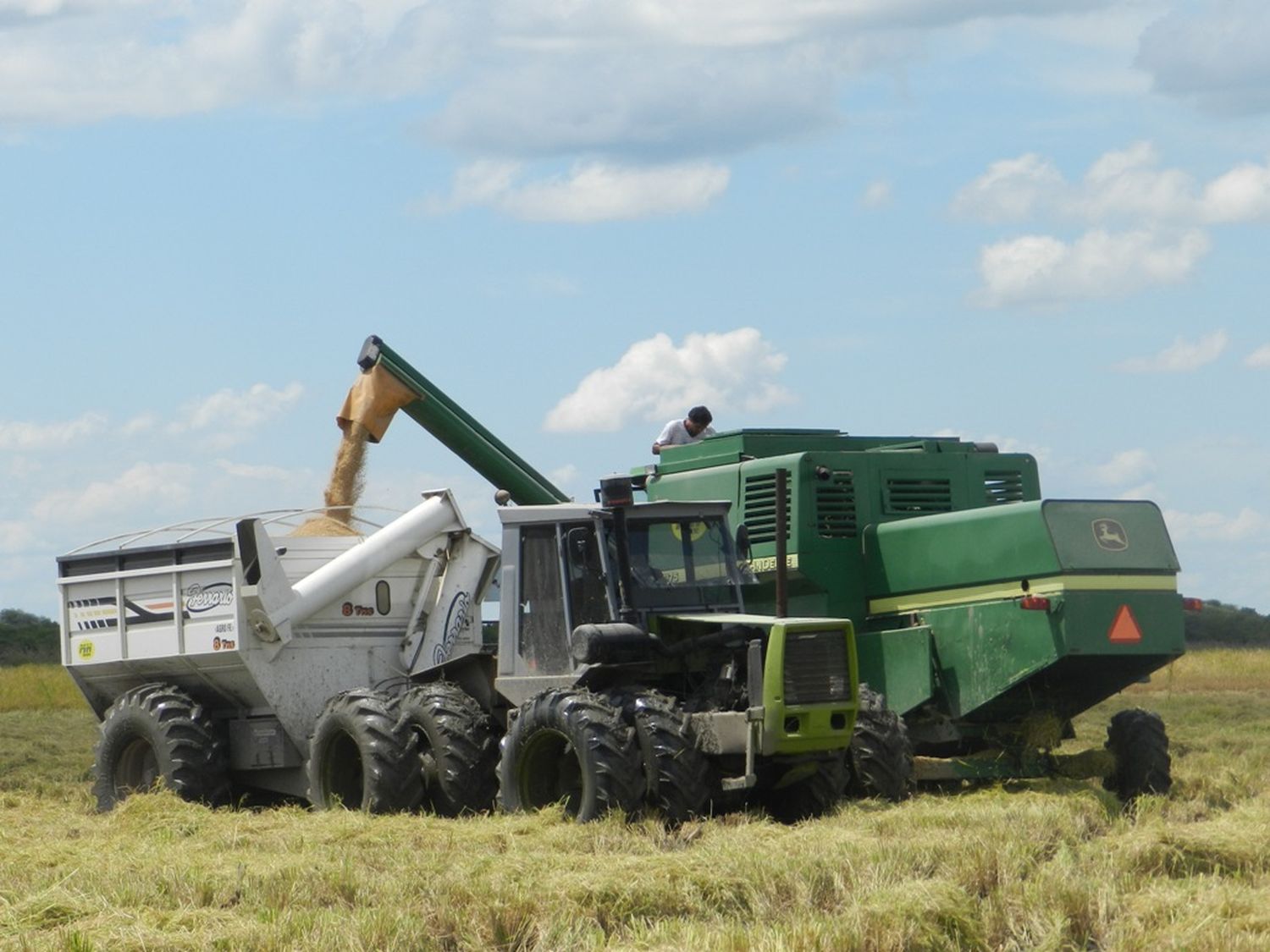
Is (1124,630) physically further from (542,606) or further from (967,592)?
(542,606)

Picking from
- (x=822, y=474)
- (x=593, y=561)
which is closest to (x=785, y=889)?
(x=593, y=561)

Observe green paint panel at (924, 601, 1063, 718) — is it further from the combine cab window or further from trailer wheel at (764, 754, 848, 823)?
the combine cab window

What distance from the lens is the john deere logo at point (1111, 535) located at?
1280 centimetres

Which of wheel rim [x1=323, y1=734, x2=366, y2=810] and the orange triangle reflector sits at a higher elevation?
the orange triangle reflector

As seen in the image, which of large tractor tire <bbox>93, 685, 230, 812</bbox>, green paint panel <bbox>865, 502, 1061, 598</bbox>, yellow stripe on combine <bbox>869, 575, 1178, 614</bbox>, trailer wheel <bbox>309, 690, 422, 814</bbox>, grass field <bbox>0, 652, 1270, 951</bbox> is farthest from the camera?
large tractor tire <bbox>93, 685, 230, 812</bbox>

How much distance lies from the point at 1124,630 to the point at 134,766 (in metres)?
7.39

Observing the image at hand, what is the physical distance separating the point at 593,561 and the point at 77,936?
5.55m

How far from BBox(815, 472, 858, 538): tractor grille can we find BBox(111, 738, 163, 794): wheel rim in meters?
5.30

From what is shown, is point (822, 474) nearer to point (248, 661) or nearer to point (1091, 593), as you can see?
point (1091, 593)

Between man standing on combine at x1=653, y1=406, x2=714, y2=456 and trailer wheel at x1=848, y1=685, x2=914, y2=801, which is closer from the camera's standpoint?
trailer wheel at x1=848, y1=685, x2=914, y2=801

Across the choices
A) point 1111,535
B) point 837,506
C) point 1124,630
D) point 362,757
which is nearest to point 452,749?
point 362,757

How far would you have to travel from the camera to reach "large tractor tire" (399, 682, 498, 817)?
1286cm

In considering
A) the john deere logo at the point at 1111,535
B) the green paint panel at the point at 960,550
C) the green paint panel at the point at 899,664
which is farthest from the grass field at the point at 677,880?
the john deere logo at the point at 1111,535

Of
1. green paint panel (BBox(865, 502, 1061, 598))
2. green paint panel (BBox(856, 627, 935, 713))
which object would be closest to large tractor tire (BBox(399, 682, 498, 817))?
green paint panel (BBox(856, 627, 935, 713))
